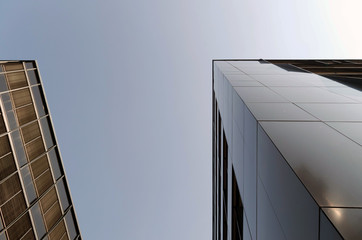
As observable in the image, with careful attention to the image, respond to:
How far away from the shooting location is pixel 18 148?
18500mm

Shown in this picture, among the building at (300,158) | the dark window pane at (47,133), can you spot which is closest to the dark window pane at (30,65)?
the dark window pane at (47,133)

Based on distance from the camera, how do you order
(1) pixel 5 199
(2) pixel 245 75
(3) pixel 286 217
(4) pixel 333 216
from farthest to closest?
1. (2) pixel 245 75
2. (1) pixel 5 199
3. (3) pixel 286 217
4. (4) pixel 333 216

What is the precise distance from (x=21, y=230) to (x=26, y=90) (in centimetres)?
866

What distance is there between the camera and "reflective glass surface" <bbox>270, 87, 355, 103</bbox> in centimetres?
1109

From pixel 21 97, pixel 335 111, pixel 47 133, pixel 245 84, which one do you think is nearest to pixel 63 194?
pixel 47 133

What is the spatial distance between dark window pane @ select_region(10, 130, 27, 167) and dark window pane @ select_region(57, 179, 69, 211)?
16.0 ft

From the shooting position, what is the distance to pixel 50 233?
2052 cm

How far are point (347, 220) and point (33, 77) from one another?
2214 cm

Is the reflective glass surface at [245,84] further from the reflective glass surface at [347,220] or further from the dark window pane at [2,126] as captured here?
the dark window pane at [2,126]

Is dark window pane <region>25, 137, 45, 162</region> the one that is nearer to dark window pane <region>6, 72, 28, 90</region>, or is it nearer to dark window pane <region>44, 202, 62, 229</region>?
dark window pane <region>6, 72, 28, 90</region>

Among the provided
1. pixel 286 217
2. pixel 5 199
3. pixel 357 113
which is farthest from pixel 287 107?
pixel 5 199

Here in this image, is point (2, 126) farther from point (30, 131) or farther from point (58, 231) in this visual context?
point (58, 231)

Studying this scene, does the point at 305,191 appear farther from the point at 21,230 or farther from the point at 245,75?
the point at 21,230

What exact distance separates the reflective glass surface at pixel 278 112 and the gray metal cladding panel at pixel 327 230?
4.63 meters
